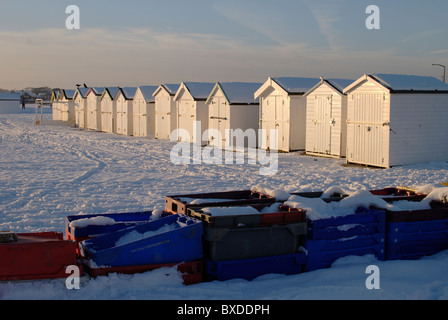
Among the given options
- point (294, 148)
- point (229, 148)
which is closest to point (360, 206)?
point (294, 148)

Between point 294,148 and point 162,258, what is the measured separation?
57.5 feet

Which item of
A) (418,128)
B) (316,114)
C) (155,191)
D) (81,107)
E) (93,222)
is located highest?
(81,107)

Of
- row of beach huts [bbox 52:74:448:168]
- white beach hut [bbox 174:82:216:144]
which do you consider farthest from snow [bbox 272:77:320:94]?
white beach hut [bbox 174:82:216:144]

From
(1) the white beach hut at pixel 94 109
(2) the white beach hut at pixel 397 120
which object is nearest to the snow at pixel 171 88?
(1) the white beach hut at pixel 94 109

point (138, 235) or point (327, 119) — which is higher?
point (327, 119)

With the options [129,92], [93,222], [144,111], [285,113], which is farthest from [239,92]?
[93,222]

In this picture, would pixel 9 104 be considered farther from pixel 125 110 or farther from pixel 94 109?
pixel 125 110

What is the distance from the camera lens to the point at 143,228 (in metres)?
7.08

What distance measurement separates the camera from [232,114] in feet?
85.0

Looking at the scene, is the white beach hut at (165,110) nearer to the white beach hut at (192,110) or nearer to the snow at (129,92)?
the white beach hut at (192,110)

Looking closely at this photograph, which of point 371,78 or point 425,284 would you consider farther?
point 371,78

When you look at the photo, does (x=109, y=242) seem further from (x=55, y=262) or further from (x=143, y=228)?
(x=55, y=262)

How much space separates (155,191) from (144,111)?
71.4ft

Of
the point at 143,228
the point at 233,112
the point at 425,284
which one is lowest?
the point at 425,284
